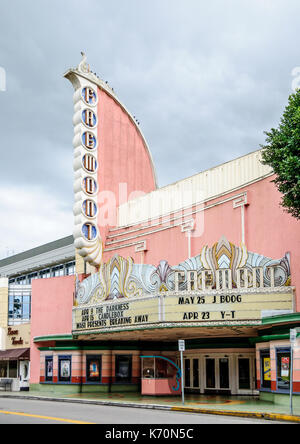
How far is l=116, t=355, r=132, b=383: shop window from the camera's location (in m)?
33.5

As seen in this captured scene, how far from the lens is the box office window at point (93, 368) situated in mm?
32969

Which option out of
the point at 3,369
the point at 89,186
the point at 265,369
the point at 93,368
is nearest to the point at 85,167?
the point at 89,186

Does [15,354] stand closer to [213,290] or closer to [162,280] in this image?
[162,280]

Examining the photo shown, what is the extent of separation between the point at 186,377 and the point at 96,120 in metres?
15.2

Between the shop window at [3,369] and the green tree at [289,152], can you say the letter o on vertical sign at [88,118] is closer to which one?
the green tree at [289,152]

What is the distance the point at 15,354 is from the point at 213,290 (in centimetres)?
1920

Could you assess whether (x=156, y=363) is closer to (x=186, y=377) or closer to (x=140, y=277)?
(x=186, y=377)

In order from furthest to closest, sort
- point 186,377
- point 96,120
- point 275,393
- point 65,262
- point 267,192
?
1. point 65,262
2. point 96,120
3. point 186,377
4. point 267,192
5. point 275,393

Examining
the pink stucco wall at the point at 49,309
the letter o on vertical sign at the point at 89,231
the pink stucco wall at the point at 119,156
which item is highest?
the pink stucco wall at the point at 119,156

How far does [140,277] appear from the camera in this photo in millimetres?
26438

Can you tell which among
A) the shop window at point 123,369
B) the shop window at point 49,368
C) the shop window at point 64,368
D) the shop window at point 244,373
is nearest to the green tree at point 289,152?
the shop window at point 244,373

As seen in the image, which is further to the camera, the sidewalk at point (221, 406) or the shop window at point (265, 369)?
the shop window at point (265, 369)

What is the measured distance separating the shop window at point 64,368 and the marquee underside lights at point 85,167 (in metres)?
5.55
